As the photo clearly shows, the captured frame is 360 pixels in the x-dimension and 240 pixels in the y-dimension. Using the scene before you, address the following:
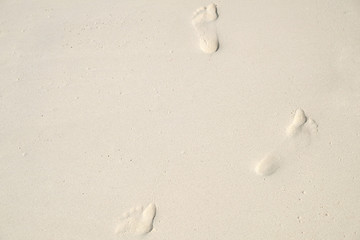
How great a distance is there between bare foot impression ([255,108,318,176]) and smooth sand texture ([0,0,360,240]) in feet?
0.06

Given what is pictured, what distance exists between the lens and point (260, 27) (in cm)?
157

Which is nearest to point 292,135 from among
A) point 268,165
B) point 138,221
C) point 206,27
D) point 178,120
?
point 268,165

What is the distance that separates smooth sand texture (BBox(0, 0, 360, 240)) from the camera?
1.42 metres

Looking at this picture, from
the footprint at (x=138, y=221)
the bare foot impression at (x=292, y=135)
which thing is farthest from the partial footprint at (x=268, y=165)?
the footprint at (x=138, y=221)

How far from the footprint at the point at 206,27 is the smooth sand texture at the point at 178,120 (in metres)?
0.03

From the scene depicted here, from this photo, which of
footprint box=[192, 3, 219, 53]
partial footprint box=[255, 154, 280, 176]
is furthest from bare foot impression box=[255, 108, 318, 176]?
footprint box=[192, 3, 219, 53]

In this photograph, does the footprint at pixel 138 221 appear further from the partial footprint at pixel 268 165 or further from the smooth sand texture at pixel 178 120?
the partial footprint at pixel 268 165

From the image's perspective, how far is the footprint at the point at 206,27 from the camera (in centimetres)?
155

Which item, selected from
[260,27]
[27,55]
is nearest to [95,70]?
[27,55]

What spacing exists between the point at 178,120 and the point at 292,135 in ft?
1.74

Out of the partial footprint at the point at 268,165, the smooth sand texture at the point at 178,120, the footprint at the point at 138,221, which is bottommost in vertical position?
the partial footprint at the point at 268,165

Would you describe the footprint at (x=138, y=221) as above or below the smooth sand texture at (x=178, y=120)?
below

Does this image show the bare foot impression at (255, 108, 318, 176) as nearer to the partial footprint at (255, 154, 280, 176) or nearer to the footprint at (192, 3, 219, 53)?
the partial footprint at (255, 154, 280, 176)

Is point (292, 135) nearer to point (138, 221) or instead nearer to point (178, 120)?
point (178, 120)
